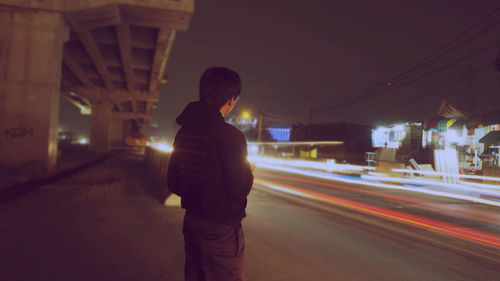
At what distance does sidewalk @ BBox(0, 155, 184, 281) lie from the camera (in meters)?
3.77

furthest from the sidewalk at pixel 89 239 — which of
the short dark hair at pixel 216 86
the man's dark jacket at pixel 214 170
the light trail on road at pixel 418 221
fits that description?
the light trail on road at pixel 418 221

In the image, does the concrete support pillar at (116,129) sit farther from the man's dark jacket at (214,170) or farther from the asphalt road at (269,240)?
the man's dark jacket at (214,170)

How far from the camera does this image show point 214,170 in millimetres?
1804

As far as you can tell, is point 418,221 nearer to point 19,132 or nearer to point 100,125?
point 19,132

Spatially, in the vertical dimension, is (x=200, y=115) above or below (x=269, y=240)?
above

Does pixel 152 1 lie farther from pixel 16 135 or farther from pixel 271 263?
pixel 271 263

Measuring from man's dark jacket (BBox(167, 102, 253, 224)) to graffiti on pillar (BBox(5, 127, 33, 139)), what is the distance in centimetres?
1466

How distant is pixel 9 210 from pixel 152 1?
11618mm

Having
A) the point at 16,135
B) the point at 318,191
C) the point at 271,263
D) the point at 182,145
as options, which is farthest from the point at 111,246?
the point at 16,135

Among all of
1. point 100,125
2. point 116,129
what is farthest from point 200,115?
point 116,129

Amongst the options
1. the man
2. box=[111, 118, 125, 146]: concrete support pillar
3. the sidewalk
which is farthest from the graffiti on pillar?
box=[111, 118, 125, 146]: concrete support pillar

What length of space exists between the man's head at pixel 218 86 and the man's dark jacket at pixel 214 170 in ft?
0.31

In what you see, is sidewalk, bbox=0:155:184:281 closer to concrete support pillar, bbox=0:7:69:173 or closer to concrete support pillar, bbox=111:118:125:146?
concrete support pillar, bbox=0:7:69:173

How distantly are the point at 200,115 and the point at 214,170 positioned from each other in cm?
38
